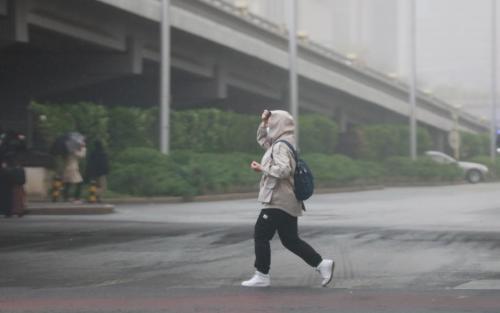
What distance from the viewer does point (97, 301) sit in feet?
29.7

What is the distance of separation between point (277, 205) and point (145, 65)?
34590mm

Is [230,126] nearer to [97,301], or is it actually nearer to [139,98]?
[139,98]

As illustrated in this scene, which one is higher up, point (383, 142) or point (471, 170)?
point (383, 142)

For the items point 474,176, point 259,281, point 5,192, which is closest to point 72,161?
point 5,192

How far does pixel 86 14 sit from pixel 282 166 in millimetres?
26630

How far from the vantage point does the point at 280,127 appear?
9844mm

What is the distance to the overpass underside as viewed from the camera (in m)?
34.6

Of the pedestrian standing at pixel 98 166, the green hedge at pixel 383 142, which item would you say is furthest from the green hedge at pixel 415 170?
the pedestrian standing at pixel 98 166

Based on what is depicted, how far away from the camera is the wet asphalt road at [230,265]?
8.95 metres

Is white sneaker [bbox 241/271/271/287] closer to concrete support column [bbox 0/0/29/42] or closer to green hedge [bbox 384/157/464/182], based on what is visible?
concrete support column [bbox 0/0/29/42]

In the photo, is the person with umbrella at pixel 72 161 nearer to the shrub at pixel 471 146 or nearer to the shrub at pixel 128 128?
the shrub at pixel 128 128

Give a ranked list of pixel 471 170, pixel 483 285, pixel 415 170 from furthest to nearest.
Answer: pixel 471 170 < pixel 415 170 < pixel 483 285

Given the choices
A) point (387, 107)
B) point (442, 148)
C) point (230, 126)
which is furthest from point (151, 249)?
point (442, 148)

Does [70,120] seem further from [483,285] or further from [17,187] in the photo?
[483,285]
